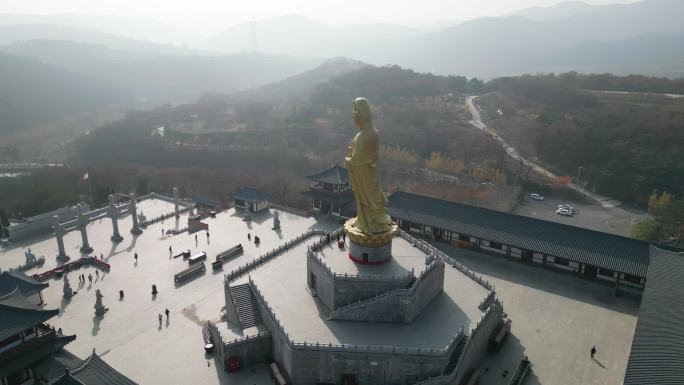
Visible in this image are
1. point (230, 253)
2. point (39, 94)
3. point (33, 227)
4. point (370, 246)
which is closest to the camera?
point (370, 246)

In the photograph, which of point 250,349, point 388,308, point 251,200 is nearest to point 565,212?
point 251,200

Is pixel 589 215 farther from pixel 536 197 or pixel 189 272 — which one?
pixel 189 272

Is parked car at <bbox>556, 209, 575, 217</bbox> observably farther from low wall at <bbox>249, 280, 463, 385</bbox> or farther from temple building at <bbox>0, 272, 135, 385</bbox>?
temple building at <bbox>0, 272, 135, 385</bbox>

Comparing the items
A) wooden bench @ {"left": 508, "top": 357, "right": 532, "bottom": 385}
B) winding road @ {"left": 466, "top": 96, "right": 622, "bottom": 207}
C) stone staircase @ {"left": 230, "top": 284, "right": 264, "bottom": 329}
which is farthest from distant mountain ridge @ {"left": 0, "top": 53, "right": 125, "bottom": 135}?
wooden bench @ {"left": 508, "top": 357, "right": 532, "bottom": 385}

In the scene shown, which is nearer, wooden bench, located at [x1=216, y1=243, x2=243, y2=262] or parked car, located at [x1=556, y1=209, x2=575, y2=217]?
wooden bench, located at [x1=216, y1=243, x2=243, y2=262]

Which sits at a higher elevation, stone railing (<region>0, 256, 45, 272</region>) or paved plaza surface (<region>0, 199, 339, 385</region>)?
paved plaza surface (<region>0, 199, 339, 385</region>)

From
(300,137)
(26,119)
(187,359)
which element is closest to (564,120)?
(300,137)

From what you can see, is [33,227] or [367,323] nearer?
[367,323]

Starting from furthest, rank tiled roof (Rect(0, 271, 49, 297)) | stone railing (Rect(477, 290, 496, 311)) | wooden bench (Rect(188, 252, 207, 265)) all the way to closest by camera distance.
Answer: wooden bench (Rect(188, 252, 207, 265)), tiled roof (Rect(0, 271, 49, 297)), stone railing (Rect(477, 290, 496, 311))
